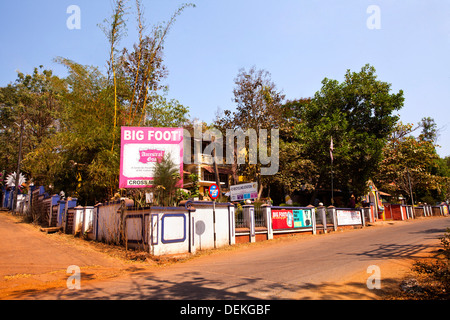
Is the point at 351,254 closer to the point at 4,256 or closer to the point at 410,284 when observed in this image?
the point at 410,284

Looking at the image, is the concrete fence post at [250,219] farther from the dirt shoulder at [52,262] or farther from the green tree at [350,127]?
the green tree at [350,127]

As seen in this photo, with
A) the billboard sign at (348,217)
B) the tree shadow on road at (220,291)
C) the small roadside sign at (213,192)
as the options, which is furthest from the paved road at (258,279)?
the billboard sign at (348,217)

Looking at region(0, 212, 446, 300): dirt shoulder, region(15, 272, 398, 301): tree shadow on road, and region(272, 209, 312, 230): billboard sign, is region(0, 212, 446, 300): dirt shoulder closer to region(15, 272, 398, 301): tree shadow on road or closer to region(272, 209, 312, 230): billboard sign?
region(15, 272, 398, 301): tree shadow on road

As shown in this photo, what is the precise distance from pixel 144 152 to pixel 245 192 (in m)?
5.45

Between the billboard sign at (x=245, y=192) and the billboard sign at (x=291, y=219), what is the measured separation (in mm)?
1927

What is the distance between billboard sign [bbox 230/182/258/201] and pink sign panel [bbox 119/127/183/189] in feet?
12.9

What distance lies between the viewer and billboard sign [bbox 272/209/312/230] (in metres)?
15.8

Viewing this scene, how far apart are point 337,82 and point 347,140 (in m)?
6.47

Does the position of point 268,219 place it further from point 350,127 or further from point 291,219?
point 350,127

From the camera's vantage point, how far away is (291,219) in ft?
55.1

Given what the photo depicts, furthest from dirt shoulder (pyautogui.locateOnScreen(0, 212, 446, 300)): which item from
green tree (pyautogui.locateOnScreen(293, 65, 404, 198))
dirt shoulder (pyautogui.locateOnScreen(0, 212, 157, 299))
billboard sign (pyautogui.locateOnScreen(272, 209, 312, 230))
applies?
green tree (pyautogui.locateOnScreen(293, 65, 404, 198))

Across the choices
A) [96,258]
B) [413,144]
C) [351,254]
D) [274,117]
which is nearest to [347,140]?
[274,117]

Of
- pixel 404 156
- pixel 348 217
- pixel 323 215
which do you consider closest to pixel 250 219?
pixel 323 215

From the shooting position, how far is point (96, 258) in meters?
10.0
